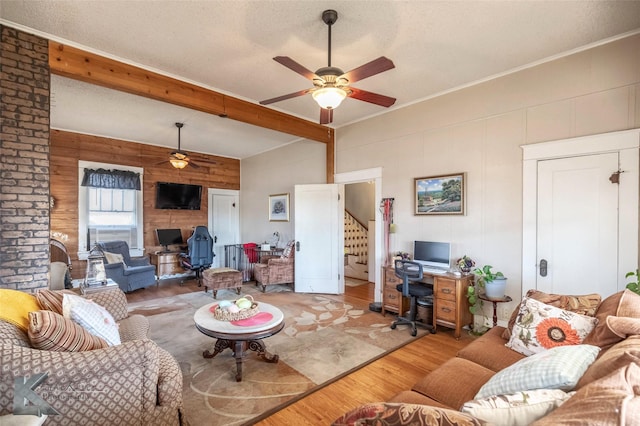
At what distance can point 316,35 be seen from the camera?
2.82 metres

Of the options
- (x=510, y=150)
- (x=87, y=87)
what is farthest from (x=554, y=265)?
(x=87, y=87)

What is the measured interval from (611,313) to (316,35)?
307 centimetres

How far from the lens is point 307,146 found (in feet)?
20.7

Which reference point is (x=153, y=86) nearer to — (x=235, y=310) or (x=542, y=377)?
(x=235, y=310)

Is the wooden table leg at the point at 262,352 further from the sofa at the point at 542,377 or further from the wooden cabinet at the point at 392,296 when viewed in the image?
the wooden cabinet at the point at 392,296

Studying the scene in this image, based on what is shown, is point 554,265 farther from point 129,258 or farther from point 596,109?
point 129,258

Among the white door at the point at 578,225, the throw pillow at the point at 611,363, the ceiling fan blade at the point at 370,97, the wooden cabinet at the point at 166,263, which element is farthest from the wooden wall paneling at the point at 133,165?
the throw pillow at the point at 611,363

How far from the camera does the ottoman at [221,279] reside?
521 cm

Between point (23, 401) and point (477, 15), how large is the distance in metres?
3.70

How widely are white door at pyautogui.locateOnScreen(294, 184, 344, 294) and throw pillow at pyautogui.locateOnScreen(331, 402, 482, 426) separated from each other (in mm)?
4685

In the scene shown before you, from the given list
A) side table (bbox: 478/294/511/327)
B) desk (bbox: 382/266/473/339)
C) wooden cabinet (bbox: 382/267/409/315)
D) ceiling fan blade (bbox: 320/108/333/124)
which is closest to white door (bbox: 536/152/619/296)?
side table (bbox: 478/294/511/327)

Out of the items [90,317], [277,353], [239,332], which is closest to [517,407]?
[239,332]

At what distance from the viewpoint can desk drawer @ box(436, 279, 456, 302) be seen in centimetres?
350

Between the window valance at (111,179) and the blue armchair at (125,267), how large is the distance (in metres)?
1.24
